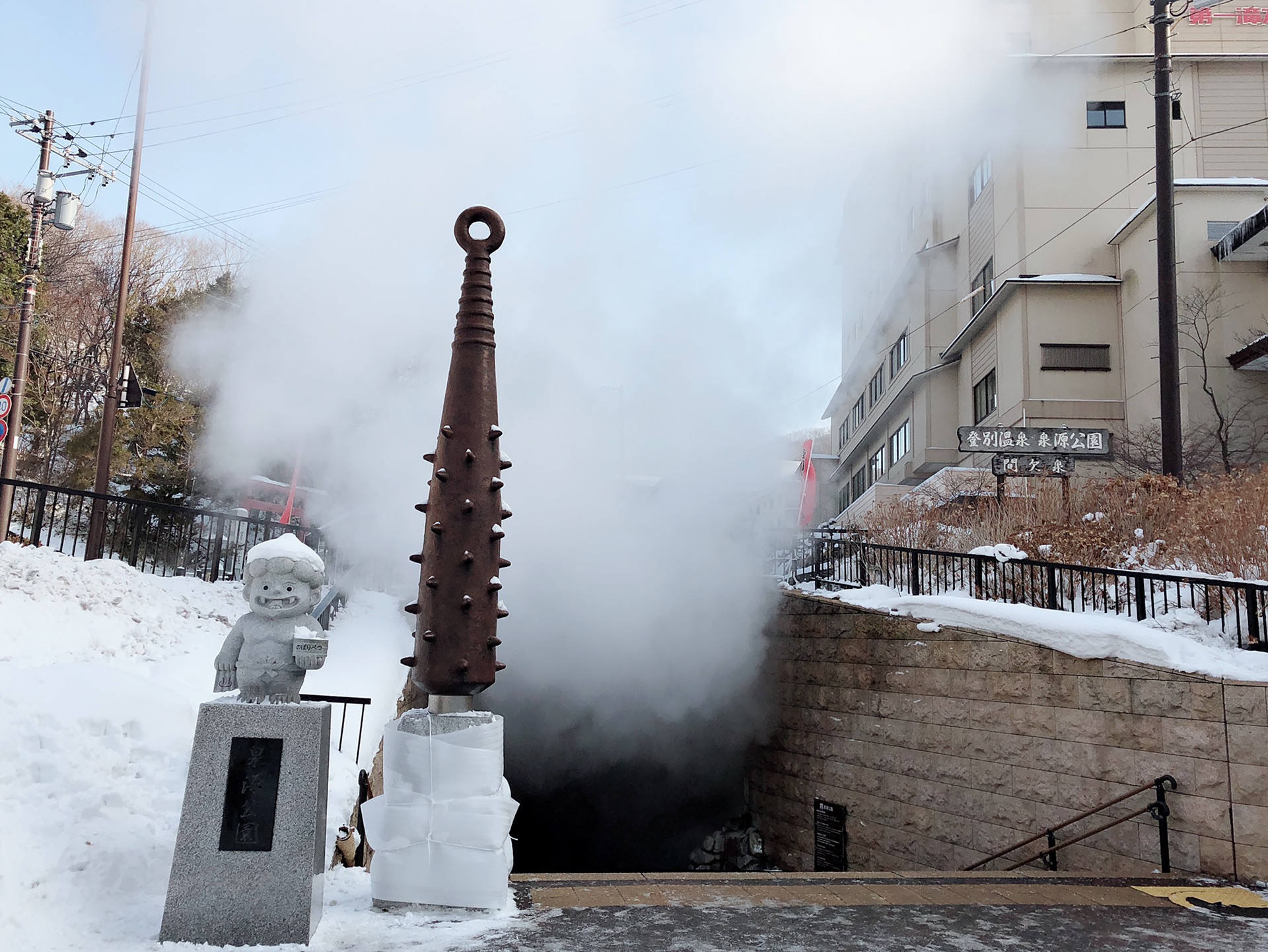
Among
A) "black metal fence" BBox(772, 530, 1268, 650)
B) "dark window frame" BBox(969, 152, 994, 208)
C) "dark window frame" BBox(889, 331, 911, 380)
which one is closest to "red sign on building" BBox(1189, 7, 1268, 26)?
"dark window frame" BBox(969, 152, 994, 208)

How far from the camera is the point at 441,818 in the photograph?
16.4 ft

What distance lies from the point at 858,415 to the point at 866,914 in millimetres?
31824

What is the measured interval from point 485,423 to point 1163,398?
10.7 meters

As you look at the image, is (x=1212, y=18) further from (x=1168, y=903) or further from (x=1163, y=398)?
(x=1168, y=903)

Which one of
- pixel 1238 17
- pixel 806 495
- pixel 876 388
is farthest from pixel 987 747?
pixel 876 388

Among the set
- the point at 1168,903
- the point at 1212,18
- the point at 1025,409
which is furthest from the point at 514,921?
the point at 1212,18

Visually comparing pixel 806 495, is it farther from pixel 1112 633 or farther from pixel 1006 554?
pixel 1112 633

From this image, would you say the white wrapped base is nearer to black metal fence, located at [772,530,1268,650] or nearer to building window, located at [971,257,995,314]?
black metal fence, located at [772,530,1268,650]

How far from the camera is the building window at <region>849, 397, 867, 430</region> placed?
3462 centimetres

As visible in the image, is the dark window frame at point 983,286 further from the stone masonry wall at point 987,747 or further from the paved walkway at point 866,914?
the paved walkway at point 866,914

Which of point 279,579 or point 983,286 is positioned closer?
point 279,579

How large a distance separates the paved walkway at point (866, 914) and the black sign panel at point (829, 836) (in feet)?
13.2

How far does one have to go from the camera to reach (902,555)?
12492 mm

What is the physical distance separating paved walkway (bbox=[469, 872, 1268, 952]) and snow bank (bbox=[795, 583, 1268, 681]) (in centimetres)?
183
